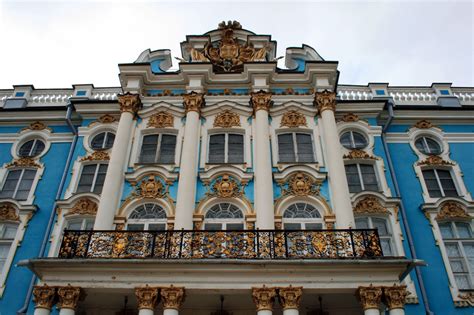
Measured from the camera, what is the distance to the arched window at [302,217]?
14891mm

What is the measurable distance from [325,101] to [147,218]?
8.38 meters

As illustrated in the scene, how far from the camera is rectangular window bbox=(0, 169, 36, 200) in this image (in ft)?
56.0

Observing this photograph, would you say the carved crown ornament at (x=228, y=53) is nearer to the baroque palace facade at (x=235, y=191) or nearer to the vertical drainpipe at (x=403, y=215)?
the baroque palace facade at (x=235, y=191)

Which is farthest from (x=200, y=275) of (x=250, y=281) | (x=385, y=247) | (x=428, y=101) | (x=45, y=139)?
(x=428, y=101)

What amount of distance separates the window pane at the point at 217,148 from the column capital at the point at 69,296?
7079 millimetres

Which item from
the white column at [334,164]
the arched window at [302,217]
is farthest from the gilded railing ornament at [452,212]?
the arched window at [302,217]

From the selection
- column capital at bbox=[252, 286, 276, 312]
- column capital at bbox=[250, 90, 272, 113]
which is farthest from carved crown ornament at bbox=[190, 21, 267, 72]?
column capital at bbox=[252, 286, 276, 312]

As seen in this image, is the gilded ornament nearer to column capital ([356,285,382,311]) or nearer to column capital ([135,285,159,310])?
column capital ([135,285,159,310])

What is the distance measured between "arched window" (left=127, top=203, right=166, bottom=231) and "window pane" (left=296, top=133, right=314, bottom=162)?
18.4 feet

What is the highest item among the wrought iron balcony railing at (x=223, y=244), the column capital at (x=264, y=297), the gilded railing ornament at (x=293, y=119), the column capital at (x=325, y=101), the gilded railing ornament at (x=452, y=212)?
the column capital at (x=325, y=101)

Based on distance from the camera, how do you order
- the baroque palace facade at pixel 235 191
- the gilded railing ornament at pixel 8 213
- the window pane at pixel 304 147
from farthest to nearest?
the window pane at pixel 304 147
the gilded railing ornament at pixel 8 213
the baroque palace facade at pixel 235 191

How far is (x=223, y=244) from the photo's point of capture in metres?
12.2

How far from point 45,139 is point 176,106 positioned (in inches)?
230

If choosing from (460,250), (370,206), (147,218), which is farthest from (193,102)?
(460,250)
